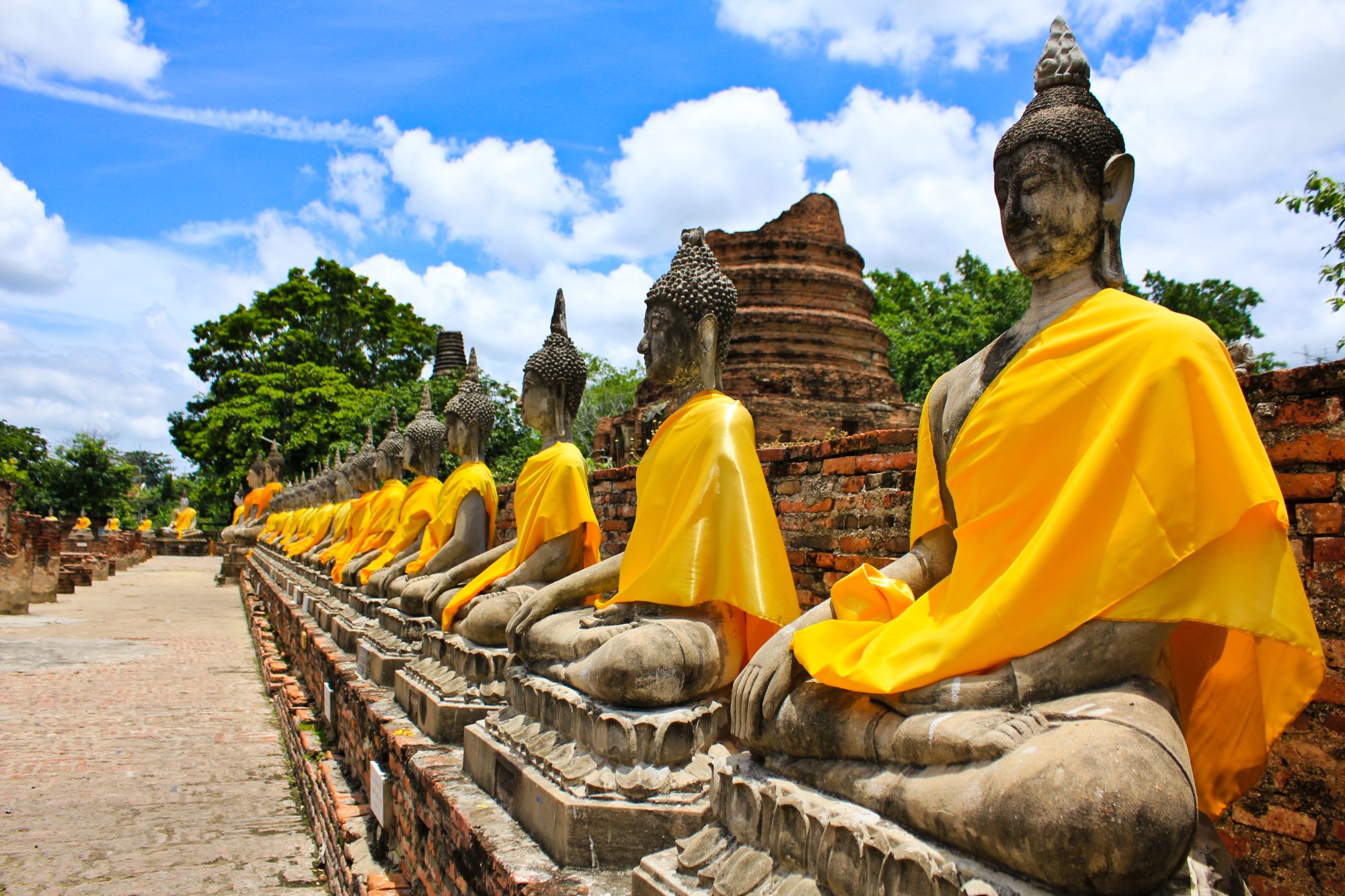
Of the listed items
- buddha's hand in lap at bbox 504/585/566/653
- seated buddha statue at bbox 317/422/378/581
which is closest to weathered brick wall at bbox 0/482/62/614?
seated buddha statue at bbox 317/422/378/581

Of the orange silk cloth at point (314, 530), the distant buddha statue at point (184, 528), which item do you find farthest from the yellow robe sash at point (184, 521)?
the orange silk cloth at point (314, 530)

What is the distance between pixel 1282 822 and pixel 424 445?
6461 mm

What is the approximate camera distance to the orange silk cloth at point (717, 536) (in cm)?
308

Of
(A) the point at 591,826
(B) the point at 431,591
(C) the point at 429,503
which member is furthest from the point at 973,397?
(C) the point at 429,503

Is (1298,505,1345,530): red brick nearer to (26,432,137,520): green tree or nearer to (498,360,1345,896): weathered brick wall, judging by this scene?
(498,360,1345,896): weathered brick wall

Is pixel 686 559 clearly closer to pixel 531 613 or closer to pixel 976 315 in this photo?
pixel 531 613

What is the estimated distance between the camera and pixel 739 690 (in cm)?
238

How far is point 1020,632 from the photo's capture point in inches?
73.4

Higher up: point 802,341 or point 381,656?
point 802,341

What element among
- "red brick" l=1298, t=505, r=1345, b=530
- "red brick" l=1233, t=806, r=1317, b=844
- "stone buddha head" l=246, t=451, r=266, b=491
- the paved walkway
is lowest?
the paved walkway

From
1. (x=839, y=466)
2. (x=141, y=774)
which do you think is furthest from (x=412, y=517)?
(x=839, y=466)

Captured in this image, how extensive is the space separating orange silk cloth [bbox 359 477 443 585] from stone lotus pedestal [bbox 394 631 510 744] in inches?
113

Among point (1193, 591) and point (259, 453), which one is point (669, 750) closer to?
point (1193, 591)

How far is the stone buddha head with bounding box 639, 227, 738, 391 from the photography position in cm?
354
